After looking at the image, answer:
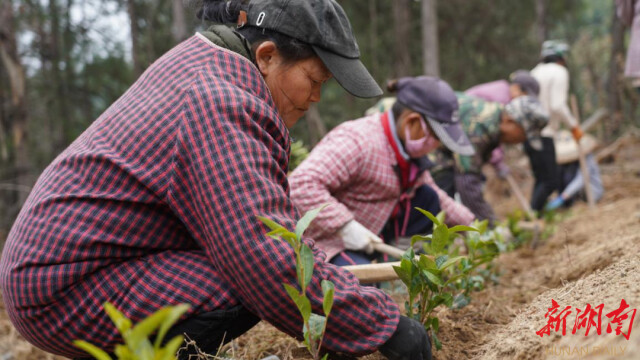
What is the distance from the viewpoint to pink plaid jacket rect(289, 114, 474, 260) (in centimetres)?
269

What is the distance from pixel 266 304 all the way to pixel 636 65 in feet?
10.6

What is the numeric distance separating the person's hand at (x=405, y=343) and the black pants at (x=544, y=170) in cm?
504

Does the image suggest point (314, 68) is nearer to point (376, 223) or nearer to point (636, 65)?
point (376, 223)

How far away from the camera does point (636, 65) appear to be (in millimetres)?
3568

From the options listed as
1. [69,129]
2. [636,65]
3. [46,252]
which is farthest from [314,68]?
[69,129]

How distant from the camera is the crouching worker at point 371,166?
275cm

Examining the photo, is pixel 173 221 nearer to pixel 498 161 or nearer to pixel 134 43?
pixel 498 161

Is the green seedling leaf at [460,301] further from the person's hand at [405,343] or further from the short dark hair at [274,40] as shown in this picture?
the short dark hair at [274,40]

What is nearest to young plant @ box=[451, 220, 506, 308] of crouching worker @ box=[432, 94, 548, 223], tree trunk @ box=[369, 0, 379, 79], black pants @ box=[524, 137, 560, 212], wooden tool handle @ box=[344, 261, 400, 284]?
wooden tool handle @ box=[344, 261, 400, 284]

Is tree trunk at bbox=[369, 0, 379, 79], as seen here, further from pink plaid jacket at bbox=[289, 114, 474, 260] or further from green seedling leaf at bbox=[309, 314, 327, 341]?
green seedling leaf at bbox=[309, 314, 327, 341]

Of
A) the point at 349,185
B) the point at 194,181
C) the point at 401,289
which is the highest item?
the point at 194,181

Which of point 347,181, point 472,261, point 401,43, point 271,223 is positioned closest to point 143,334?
point 271,223

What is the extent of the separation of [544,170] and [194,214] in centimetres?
569

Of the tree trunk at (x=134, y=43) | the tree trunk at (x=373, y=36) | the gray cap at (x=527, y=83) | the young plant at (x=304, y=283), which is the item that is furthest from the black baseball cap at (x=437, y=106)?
the tree trunk at (x=373, y=36)
